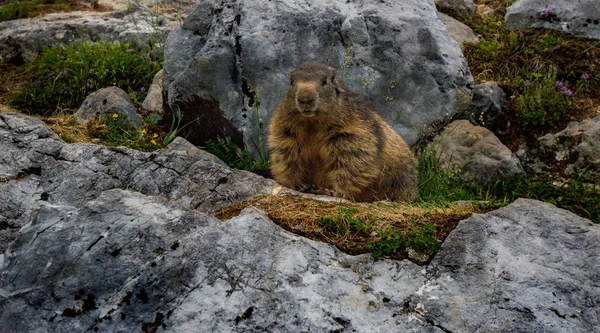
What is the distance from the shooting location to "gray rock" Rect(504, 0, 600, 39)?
33.6 ft

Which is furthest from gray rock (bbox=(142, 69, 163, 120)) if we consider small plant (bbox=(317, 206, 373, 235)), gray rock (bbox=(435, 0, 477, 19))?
gray rock (bbox=(435, 0, 477, 19))

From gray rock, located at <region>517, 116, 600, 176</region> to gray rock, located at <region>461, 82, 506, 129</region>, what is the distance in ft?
2.01

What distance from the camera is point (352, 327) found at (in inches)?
160

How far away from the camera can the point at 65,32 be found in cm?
1095

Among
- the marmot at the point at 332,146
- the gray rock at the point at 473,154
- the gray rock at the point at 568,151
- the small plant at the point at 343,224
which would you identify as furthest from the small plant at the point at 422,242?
the gray rock at the point at 568,151

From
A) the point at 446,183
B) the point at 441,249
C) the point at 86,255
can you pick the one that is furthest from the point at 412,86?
the point at 86,255

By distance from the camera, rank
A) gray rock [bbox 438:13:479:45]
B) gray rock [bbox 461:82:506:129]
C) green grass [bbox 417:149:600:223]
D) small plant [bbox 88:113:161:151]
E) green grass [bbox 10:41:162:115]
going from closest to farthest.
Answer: green grass [bbox 417:149:600:223] → small plant [bbox 88:113:161:151] → gray rock [bbox 461:82:506:129] → green grass [bbox 10:41:162:115] → gray rock [bbox 438:13:479:45]

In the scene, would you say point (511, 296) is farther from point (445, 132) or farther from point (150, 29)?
point (150, 29)

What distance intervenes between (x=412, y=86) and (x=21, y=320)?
6.00 m

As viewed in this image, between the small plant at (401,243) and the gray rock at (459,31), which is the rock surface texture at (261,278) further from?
the gray rock at (459,31)

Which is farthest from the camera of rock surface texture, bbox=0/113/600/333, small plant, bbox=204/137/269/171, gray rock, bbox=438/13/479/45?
gray rock, bbox=438/13/479/45

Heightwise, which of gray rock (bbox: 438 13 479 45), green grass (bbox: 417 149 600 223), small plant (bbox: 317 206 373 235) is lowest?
green grass (bbox: 417 149 600 223)

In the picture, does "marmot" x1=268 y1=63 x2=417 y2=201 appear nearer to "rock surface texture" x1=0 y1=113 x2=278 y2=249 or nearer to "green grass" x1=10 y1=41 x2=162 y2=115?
"rock surface texture" x1=0 y1=113 x2=278 y2=249

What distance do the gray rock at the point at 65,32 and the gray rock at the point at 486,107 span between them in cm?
530
